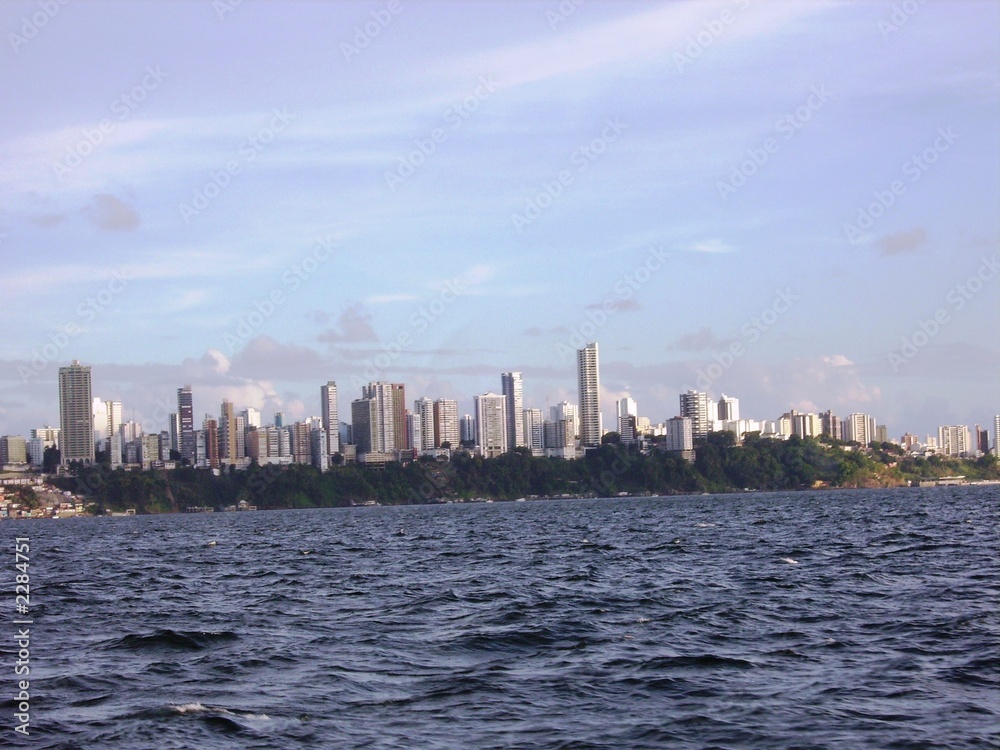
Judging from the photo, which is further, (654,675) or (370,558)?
(370,558)

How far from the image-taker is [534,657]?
2358 cm

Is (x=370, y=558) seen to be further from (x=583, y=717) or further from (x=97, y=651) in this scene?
(x=583, y=717)

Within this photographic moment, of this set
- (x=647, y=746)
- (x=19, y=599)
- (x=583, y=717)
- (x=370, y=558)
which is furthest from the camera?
(x=370, y=558)

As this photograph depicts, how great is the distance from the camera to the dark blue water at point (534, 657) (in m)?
17.4

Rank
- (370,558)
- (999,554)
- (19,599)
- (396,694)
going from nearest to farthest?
(396,694)
(19,599)
(999,554)
(370,558)

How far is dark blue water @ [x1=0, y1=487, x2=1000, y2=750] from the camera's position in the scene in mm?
17406

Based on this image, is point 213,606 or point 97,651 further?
point 213,606

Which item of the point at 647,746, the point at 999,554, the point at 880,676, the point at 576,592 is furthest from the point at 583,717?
the point at 999,554

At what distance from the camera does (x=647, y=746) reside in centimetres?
1642

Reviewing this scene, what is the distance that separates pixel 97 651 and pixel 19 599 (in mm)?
14731

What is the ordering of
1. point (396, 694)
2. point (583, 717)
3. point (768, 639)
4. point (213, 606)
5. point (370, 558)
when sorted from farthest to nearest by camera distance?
point (370, 558), point (213, 606), point (768, 639), point (396, 694), point (583, 717)

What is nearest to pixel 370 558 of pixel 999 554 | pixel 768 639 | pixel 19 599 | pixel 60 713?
pixel 19 599

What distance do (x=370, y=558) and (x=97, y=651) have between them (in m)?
29.6

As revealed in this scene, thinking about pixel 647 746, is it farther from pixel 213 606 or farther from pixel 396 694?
pixel 213 606
